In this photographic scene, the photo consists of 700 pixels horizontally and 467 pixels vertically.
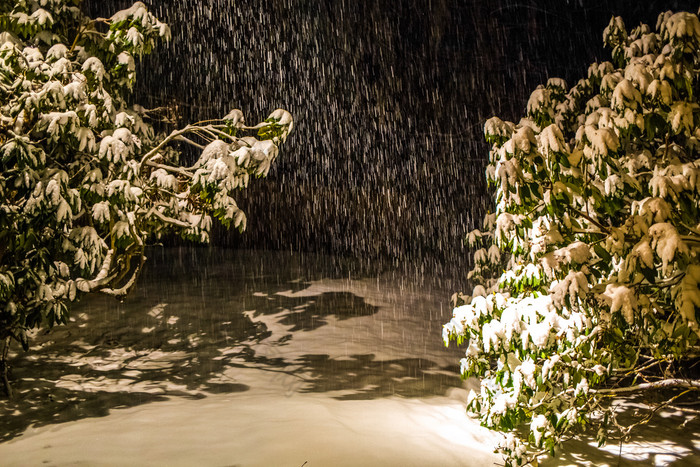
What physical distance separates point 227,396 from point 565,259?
372 centimetres

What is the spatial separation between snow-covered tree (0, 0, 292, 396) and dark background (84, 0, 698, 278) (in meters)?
5.10

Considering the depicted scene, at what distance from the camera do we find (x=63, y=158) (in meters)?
4.85

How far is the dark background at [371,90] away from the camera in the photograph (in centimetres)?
1118

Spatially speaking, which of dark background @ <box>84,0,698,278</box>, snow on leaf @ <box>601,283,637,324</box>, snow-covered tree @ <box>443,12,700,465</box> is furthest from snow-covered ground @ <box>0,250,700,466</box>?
dark background @ <box>84,0,698,278</box>

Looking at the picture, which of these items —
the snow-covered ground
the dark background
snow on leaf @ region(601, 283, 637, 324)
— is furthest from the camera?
the dark background

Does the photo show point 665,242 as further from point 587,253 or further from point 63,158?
point 63,158

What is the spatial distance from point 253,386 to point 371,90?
1032 centimetres

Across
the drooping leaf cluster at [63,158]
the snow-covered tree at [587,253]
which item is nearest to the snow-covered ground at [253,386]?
the snow-covered tree at [587,253]

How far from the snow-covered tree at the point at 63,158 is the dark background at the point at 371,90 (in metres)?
5.10

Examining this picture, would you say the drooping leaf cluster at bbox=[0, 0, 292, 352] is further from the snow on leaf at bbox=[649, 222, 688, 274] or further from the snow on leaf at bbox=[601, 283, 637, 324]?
the snow on leaf at bbox=[649, 222, 688, 274]

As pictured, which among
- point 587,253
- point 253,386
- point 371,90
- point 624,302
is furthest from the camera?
point 371,90

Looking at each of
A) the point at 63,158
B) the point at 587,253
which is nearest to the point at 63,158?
the point at 63,158

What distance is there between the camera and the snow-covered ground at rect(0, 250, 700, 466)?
12.6ft

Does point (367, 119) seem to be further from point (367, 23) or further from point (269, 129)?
point (269, 129)
